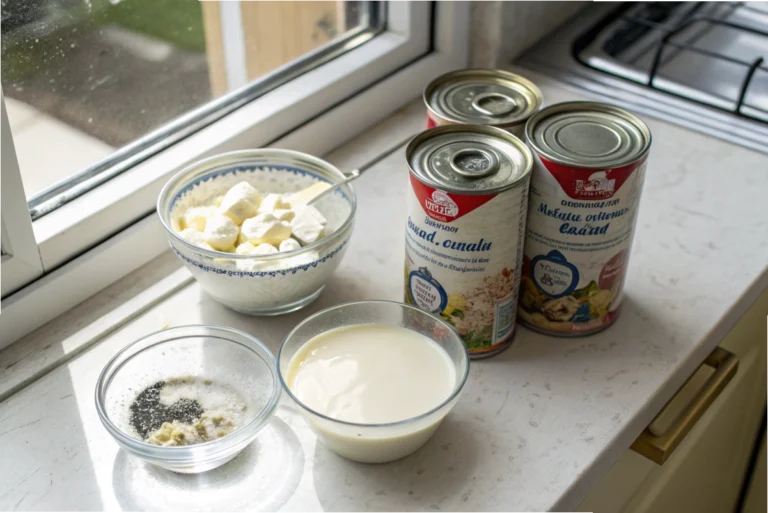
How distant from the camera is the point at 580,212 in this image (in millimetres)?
756

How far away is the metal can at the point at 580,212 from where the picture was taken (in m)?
0.74

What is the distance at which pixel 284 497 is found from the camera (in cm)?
70

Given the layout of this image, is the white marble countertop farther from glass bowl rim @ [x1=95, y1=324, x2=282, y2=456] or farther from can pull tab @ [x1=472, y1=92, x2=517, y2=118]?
can pull tab @ [x1=472, y1=92, x2=517, y2=118]

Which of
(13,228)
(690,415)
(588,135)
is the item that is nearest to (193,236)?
(13,228)

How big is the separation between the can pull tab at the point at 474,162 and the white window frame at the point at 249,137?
33 cm

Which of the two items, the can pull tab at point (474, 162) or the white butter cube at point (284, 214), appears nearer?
the can pull tab at point (474, 162)

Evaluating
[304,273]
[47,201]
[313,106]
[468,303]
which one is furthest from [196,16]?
[468,303]

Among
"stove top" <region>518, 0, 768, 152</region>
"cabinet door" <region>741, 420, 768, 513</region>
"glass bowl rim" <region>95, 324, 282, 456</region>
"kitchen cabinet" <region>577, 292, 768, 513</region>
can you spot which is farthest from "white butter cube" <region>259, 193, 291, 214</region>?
"cabinet door" <region>741, 420, 768, 513</region>

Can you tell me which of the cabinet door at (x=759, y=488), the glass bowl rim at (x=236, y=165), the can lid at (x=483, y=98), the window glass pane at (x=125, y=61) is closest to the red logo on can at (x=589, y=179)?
the can lid at (x=483, y=98)

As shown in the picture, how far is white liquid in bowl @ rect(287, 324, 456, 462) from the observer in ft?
2.29

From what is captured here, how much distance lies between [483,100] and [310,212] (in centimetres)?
20

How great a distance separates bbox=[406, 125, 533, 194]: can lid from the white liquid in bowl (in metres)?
0.14

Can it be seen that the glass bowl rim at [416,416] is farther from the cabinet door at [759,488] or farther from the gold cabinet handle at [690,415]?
the cabinet door at [759,488]

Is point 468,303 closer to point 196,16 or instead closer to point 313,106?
point 313,106
